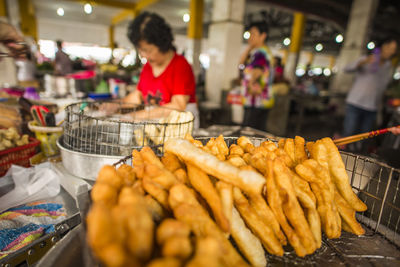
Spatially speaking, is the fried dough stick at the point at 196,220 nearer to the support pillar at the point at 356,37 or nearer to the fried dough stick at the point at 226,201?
the fried dough stick at the point at 226,201

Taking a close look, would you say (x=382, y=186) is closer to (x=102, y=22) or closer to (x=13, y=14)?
(x=13, y=14)

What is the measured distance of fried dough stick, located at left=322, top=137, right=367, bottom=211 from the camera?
94 centimetres

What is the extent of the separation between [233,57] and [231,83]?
2.51 ft

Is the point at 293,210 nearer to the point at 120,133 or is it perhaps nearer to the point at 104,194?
the point at 104,194

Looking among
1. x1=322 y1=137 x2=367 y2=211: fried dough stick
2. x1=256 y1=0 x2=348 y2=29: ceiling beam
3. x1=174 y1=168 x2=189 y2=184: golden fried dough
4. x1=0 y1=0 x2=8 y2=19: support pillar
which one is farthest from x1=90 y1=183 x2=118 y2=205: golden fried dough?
x1=256 y1=0 x2=348 y2=29: ceiling beam

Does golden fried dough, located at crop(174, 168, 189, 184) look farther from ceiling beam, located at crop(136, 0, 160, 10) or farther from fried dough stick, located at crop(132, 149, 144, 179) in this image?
ceiling beam, located at crop(136, 0, 160, 10)

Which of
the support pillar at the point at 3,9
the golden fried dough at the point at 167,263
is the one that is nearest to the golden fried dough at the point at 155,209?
A: the golden fried dough at the point at 167,263

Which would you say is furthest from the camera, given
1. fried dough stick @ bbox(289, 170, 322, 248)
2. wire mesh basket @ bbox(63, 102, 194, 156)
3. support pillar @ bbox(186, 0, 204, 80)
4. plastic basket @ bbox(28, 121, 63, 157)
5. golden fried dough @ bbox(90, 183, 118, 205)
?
support pillar @ bbox(186, 0, 204, 80)

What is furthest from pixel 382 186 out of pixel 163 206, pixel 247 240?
pixel 163 206

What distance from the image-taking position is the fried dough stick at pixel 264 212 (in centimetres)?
78

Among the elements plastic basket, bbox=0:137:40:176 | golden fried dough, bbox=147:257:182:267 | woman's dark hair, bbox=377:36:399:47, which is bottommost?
plastic basket, bbox=0:137:40:176

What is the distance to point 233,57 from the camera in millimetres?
6957

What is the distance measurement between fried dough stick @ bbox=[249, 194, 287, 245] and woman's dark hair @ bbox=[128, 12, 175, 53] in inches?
80.8

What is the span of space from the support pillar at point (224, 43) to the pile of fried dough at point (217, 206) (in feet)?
20.5
